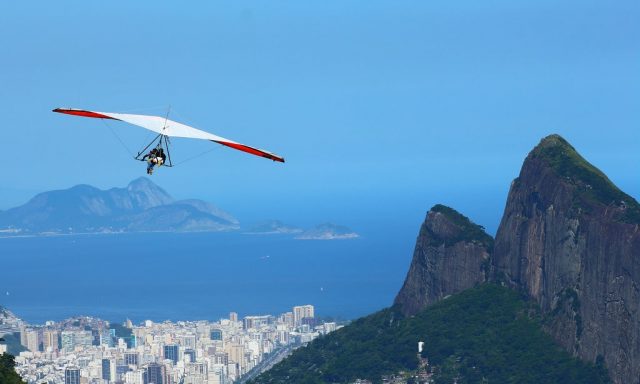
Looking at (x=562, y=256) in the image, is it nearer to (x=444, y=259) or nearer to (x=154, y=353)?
(x=444, y=259)

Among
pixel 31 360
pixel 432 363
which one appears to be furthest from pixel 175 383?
pixel 432 363

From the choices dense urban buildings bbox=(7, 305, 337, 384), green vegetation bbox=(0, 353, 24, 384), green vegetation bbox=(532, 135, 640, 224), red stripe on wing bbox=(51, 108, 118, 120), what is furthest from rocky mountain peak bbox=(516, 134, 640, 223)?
dense urban buildings bbox=(7, 305, 337, 384)

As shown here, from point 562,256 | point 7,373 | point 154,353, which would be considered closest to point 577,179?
point 562,256

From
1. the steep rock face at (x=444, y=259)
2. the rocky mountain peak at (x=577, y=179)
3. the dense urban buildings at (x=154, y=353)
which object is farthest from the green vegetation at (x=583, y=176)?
the dense urban buildings at (x=154, y=353)

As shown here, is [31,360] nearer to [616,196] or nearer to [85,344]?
[85,344]

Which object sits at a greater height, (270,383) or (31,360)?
(31,360)

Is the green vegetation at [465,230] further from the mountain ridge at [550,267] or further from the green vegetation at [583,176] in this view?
the green vegetation at [583,176]

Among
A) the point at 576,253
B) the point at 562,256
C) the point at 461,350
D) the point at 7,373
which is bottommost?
the point at 7,373
